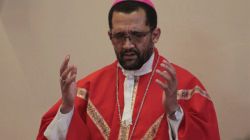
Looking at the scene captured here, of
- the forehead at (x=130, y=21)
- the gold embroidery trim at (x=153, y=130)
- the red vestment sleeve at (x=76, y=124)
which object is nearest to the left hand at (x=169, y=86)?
the gold embroidery trim at (x=153, y=130)

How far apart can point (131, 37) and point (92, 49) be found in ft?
2.26

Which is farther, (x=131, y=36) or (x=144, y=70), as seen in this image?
(x=144, y=70)

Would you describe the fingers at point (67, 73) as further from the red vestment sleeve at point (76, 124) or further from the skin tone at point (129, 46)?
the red vestment sleeve at point (76, 124)

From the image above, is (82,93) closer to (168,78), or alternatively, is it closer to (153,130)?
(153,130)

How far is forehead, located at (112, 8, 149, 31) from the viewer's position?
1846 mm

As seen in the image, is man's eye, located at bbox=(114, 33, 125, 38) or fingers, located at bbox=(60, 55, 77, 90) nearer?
fingers, located at bbox=(60, 55, 77, 90)

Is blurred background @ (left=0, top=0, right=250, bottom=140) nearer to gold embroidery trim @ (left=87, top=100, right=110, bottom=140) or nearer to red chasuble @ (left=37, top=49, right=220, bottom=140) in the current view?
red chasuble @ (left=37, top=49, right=220, bottom=140)

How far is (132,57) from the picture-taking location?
73.2 inches

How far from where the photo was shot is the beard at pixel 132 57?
6.07 feet

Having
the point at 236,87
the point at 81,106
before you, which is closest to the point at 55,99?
the point at 81,106

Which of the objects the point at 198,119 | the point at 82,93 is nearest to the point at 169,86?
the point at 198,119

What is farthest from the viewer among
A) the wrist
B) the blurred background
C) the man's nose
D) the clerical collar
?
the blurred background

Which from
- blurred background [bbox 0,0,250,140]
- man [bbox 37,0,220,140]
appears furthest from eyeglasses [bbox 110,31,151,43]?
blurred background [bbox 0,0,250,140]

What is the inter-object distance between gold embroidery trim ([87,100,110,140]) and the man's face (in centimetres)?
25
